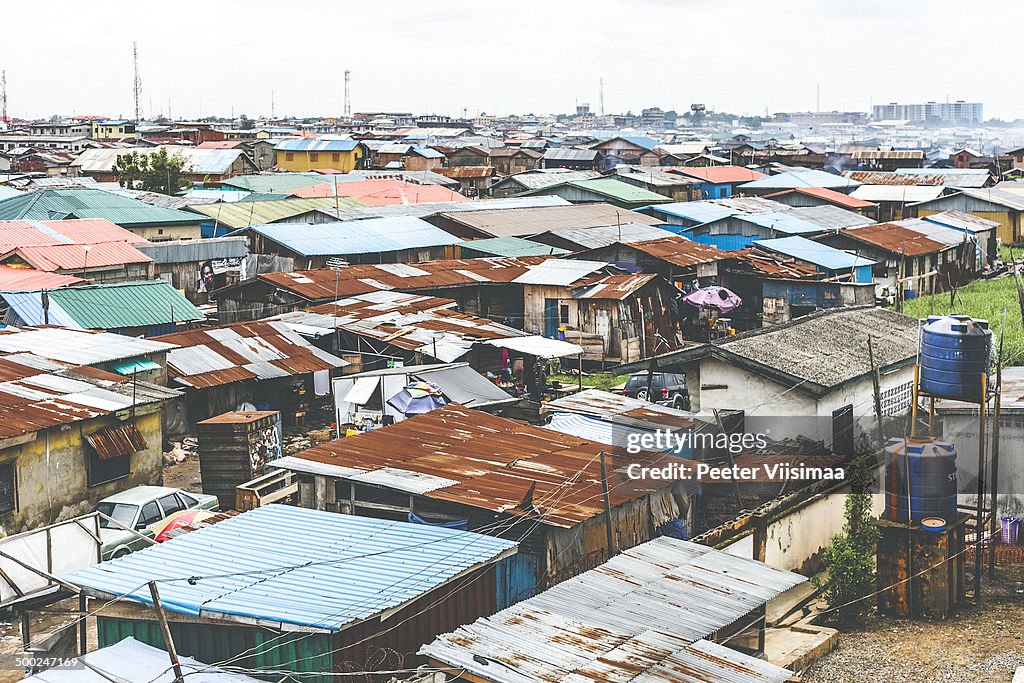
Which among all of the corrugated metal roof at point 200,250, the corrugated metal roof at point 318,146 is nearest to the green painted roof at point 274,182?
the corrugated metal roof at point 318,146

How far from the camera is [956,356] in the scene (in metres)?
13.2

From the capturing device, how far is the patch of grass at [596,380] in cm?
2364

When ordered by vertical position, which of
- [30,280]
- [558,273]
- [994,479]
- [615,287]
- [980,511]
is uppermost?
[30,280]

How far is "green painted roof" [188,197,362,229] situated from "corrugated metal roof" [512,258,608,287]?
40.5 ft

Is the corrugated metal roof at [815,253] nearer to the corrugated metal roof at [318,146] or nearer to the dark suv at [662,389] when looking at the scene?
the dark suv at [662,389]

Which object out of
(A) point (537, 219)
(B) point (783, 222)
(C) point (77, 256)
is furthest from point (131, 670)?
(B) point (783, 222)

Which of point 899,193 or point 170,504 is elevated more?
point 899,193

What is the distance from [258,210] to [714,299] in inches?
684

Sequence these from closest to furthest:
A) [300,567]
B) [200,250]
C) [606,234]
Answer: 1. [300,567]
2. [200,250]
3. [606,234]

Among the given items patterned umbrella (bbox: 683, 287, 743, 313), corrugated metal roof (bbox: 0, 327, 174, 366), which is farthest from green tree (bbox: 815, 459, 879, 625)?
patterned umbrella (bbox: 683, 287, 743, 313)

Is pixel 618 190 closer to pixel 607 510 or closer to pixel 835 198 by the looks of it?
pixel 835 198

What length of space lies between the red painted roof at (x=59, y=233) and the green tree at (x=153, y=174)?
18.2 m

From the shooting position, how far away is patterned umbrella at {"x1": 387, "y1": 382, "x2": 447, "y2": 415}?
715 inches

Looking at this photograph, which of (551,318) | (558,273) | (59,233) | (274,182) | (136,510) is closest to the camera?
(136,510)
